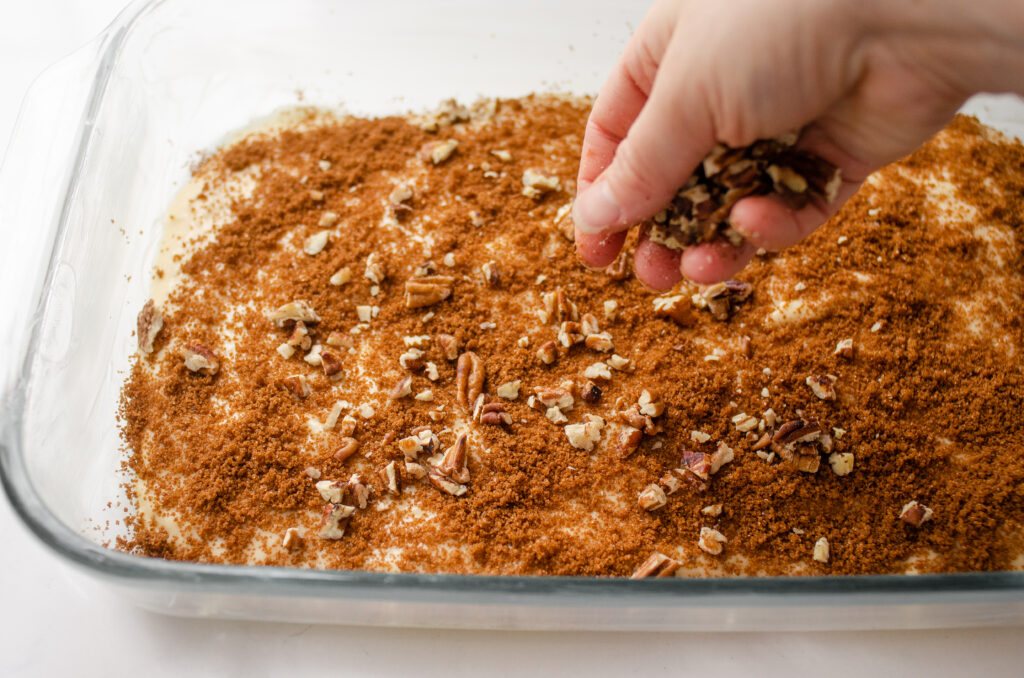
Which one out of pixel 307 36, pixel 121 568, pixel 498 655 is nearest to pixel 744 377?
pixel 498 655

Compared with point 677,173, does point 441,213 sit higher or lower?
lower

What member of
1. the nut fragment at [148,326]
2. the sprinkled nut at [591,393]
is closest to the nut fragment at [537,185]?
the sprinkled nut at [591,393]

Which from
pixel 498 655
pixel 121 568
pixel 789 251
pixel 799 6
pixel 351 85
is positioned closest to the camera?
pixel 799 6

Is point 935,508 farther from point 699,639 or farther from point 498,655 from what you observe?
point 498,655

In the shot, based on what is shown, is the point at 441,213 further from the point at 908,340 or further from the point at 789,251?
the point at 908,340

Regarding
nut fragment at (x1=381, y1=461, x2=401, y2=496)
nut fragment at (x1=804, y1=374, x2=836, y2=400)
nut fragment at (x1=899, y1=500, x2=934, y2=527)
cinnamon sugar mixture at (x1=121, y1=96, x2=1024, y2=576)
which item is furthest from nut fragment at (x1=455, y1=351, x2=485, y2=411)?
nut fragment at (x1=899, y1=500, x2=934, y2=527)

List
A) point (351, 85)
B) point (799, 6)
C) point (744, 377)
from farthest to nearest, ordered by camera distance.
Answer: point (351, 85)
point (744, 377)
point (799, 6)

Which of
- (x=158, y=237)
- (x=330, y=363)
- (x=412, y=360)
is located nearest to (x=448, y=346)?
(x=412, y=360)

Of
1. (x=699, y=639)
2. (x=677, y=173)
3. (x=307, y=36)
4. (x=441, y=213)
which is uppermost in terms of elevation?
(x=307, y=36)

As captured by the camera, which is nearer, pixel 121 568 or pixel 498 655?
pixel 121 568
